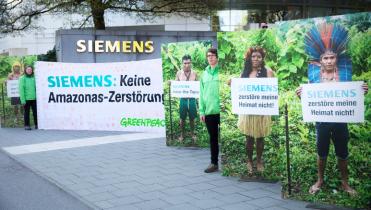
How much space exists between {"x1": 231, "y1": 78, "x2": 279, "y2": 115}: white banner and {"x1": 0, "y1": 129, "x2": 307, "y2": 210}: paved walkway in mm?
1122

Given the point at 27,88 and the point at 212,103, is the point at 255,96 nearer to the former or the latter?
the point at 212,103

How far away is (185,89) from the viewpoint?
9.70 meters

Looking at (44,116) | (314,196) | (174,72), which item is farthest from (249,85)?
(44,116)

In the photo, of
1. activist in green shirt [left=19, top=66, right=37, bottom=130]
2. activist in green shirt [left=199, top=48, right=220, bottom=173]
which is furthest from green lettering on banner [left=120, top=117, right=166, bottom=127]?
activist in green shirt [left=199, top=48, right=220, bottom=173]

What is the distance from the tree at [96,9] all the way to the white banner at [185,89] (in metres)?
9.45

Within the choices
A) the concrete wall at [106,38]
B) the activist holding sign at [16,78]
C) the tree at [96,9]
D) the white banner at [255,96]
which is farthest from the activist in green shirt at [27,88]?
the white banner at [255,96]

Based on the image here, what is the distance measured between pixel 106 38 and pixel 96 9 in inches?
91.3

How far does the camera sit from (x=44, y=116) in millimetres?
14016

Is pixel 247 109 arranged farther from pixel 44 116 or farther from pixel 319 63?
pixel 44 116

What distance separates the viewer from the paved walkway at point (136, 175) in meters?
6.05

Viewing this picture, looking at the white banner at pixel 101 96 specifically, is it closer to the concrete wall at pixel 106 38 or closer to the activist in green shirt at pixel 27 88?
the activist in green shirt at pixel 27 88

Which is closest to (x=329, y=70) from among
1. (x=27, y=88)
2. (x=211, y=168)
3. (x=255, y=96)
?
(x=255, y=96)

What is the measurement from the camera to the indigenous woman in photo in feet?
21.5

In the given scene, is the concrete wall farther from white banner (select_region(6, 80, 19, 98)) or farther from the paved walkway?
the paved walkway
